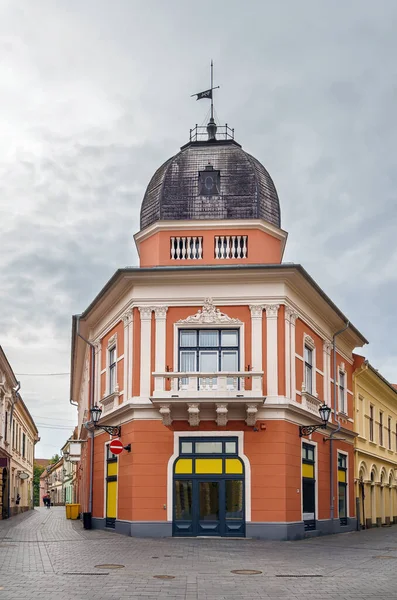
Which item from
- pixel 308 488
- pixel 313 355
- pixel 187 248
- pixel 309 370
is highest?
pixel 187 248

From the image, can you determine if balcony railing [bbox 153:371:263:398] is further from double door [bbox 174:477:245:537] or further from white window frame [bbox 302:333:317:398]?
white window frame [bbox 302:333:317:398]

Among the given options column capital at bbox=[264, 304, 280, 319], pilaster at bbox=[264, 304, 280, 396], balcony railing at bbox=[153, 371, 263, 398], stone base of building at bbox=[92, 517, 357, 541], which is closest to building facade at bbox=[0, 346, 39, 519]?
stone base of building at bbox=[92, 517, 357, 541]

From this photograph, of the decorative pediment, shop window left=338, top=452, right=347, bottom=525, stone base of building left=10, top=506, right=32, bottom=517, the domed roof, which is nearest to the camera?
the decorative pediment

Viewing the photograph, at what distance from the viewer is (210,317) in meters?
24.6

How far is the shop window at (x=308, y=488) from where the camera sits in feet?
83.4

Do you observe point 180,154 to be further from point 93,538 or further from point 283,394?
point 93,538

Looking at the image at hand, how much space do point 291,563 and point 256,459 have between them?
7.06 meters

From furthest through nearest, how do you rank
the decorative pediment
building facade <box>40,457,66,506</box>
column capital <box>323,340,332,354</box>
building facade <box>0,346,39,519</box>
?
building facade <box>40,457,66,506</box> → building facade <box>0,346,39,519</box> → column capital <box>323,340,332,354</box> → the decorative pediment

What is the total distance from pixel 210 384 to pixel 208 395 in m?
0.41

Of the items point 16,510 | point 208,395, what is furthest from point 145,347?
point 16,510

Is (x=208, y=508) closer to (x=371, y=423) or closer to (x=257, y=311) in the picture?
(x=257, y=311)

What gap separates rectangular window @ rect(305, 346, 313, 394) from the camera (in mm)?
26953

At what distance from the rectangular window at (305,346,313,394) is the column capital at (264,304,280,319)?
10.3 ft

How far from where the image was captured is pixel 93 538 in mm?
22922
